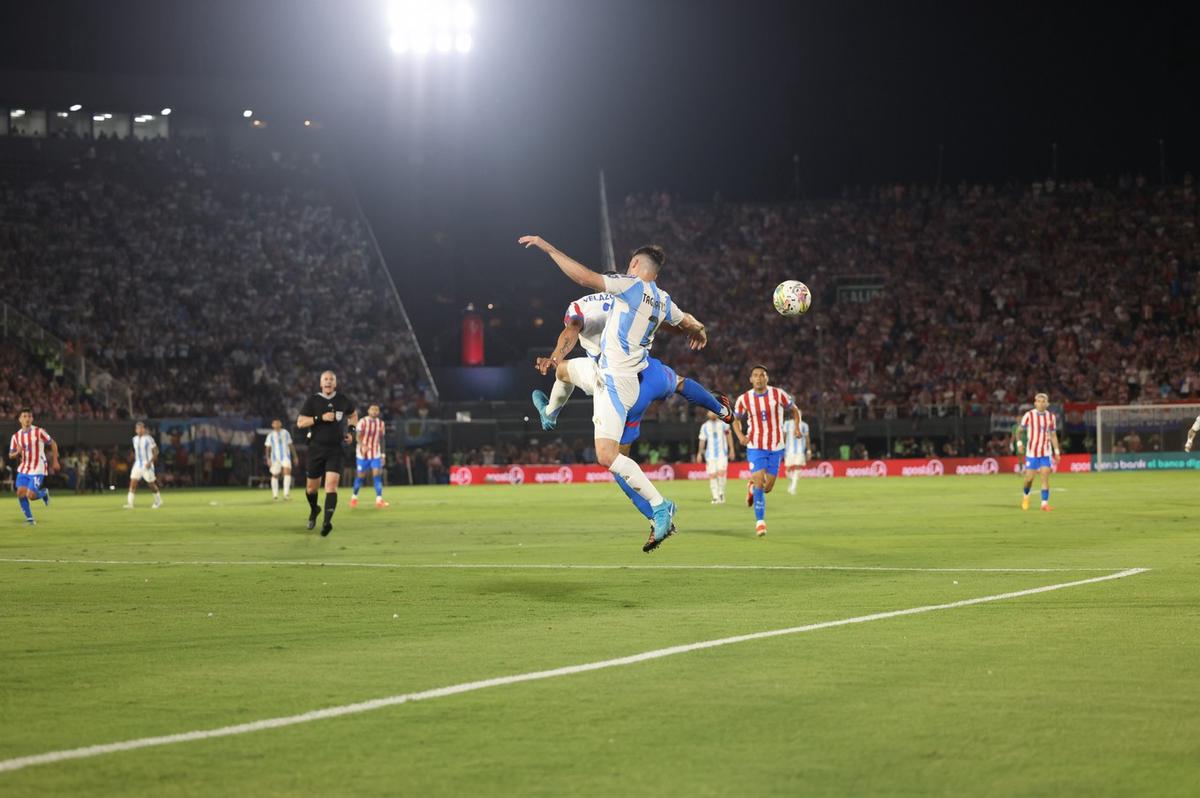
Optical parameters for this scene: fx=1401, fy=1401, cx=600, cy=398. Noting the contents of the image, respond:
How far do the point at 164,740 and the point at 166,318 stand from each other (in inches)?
1986

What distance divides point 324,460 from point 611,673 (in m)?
15.2

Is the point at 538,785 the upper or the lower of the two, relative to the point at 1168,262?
lower

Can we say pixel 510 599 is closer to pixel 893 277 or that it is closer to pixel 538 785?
pixel 538 785

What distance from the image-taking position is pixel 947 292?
62.4m

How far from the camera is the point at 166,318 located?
54250 mm

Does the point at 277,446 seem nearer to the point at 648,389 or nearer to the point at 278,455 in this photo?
the point at 278,455

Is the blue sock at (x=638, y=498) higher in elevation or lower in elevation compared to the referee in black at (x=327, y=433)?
lower

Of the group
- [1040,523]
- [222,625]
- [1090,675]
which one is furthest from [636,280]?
[1040,523]

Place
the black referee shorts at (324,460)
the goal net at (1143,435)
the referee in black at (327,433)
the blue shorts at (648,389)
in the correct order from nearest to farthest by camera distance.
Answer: the blue shorts at (648,389)
the referee in black at (327,433)
the black referee shorts at (324,460)
the goal net at (1143,435)

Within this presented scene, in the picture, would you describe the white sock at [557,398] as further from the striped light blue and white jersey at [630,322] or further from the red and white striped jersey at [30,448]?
the red and white striped jersey at [30,448]

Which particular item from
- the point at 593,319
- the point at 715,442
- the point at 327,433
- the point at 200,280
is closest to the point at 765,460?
the point at 327,433

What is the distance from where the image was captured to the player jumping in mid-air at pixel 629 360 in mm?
13312

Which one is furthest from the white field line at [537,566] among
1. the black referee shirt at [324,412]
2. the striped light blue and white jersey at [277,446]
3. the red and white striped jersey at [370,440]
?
the striped light blue and white jersey at [277,446]

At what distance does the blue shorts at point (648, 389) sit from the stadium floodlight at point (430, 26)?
4306 centimetres
